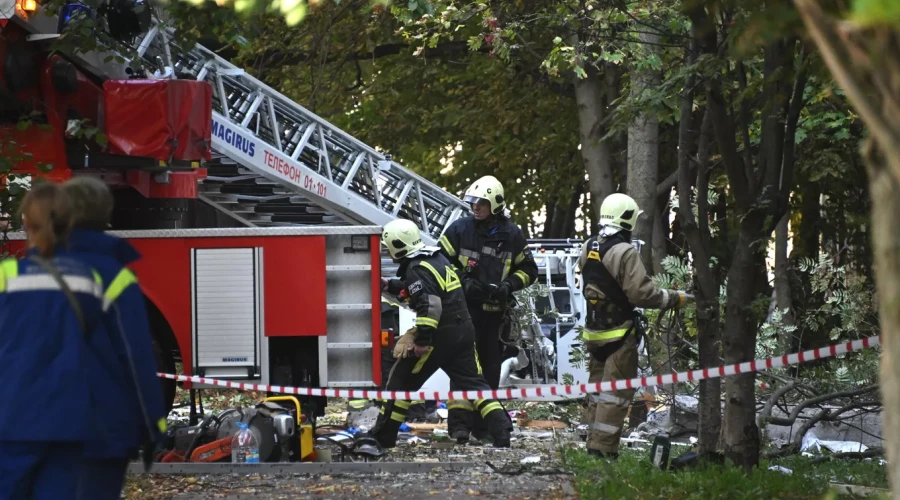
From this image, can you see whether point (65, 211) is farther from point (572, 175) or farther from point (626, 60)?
point (572, 175)

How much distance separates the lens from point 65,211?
4016 millimetres

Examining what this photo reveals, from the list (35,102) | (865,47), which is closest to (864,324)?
(35,102)

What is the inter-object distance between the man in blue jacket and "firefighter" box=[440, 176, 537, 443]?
17.7 feet

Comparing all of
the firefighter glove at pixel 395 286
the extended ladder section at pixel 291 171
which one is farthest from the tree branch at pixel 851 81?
the extended ladder section at pixel 291 171

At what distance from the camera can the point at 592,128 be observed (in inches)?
653

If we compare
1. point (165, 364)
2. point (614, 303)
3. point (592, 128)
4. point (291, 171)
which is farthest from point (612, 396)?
point (592, 128)

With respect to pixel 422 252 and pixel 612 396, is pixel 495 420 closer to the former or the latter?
pixel 612 396

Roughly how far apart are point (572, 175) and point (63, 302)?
18.3m

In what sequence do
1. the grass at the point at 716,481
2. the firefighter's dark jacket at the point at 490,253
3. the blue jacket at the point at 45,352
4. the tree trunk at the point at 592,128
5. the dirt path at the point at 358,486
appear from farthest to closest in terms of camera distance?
1. the tree trunk at the point at 592,128
2. the firefighter's dark jacket at the point at 490,253
3. the dirt path at the point at 358,486
4. the grass at the point at 716,481
5. the blue jacket at the point at 45,352

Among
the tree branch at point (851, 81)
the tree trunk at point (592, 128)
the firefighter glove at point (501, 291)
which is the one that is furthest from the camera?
the tree trunk at point (592, 128)

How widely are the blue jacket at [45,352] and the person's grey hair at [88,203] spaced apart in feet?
0.41

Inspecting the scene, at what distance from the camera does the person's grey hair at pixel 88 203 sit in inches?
Result: 159

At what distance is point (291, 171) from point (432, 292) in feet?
22.7

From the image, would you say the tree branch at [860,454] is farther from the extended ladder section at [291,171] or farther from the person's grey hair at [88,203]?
the extended ladder section at [291,171]
